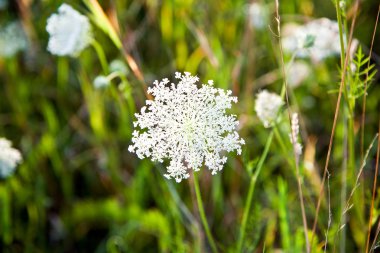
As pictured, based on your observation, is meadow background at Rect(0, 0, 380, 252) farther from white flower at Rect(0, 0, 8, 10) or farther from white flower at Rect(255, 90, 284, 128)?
white flower at Rect(255, 90, 284, 128)

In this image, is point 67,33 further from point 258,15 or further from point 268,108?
point 258,15

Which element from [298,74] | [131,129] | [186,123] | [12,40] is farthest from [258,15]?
[186,123]

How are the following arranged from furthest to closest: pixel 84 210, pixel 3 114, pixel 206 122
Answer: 1. pixel 3 114
2. pixel 84 210
3. pixel 206 122

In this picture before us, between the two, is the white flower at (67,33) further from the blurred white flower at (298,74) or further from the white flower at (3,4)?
the blurred white flower at (298,74)

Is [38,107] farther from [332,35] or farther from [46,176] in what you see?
[332,35]

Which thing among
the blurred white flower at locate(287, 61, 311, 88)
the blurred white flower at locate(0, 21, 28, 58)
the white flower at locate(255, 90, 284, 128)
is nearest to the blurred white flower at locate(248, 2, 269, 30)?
the blurred white flower at locate(287, 61, 311, 88)

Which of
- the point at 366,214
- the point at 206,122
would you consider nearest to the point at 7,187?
the point at 206,122
